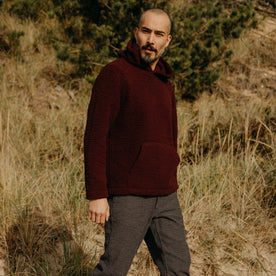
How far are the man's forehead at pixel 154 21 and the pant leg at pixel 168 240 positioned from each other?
0.96m

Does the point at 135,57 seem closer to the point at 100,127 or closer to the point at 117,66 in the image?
the point at 117,66

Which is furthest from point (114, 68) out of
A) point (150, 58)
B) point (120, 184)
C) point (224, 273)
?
point (224, 273)

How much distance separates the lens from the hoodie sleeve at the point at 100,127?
1437 mm

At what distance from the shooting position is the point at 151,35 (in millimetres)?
1709

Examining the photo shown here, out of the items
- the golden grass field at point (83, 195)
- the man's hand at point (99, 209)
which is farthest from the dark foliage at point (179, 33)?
the man's hand at point (99, 209)

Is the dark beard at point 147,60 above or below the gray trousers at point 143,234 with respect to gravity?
above

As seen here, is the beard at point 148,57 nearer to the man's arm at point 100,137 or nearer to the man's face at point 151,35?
the man's face at point 151,35

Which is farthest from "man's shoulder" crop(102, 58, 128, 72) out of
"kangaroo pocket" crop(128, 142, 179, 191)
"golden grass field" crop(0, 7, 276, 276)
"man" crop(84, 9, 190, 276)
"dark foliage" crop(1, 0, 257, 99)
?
"dark foliage" crop(1, 0, 257, 99)

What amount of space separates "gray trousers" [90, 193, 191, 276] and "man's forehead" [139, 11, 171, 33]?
37.8 inches

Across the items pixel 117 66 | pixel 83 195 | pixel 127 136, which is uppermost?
pixel 117 66

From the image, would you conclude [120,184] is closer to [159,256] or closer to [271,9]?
[159,256]

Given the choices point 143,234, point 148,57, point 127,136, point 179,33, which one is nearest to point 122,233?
point 143,234

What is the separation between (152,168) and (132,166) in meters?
0.11

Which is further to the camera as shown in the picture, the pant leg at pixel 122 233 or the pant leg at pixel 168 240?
the pant leg at pixel 168 240
